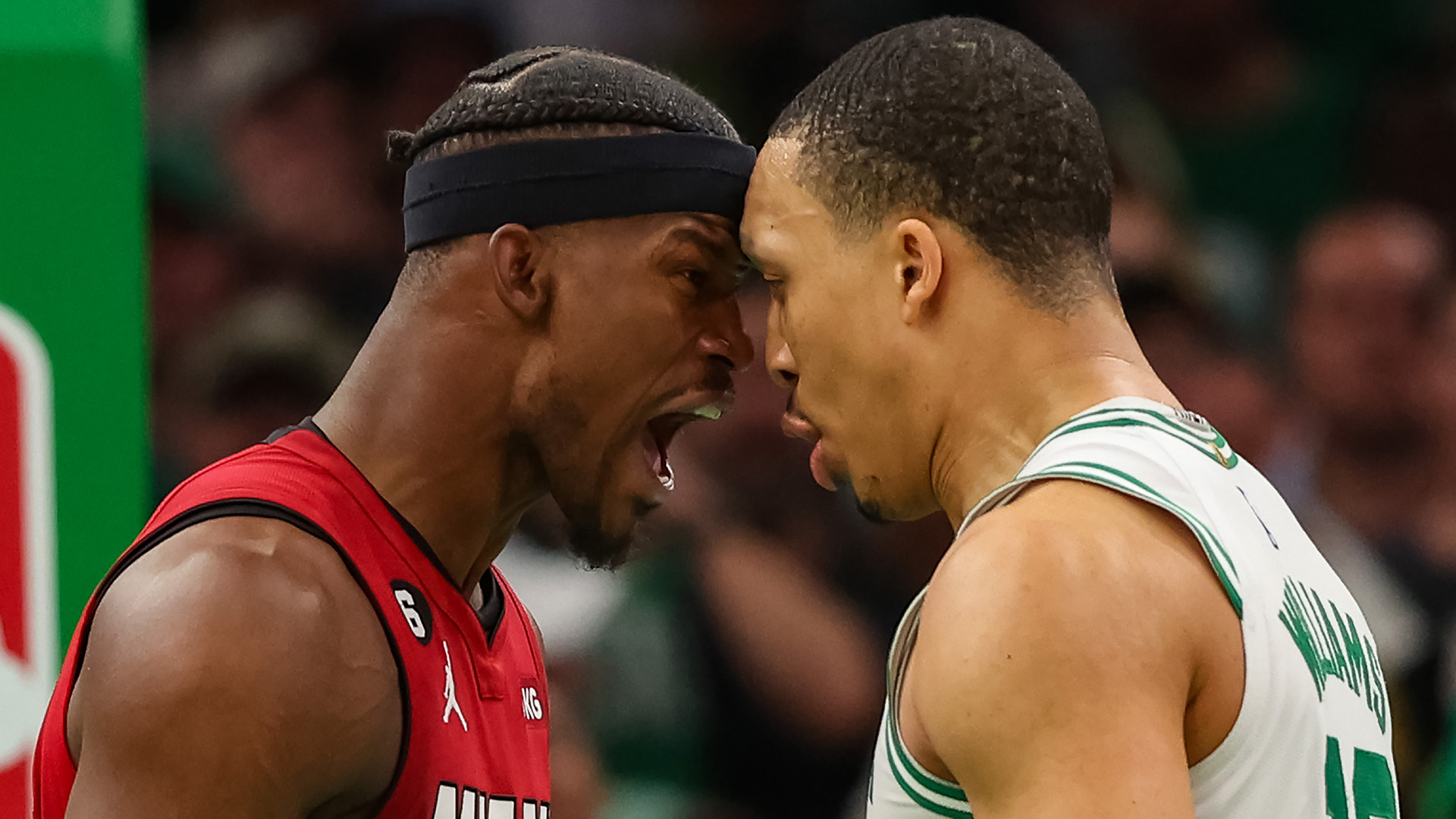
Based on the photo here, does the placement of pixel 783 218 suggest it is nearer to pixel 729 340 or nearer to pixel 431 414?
pixel 729 340

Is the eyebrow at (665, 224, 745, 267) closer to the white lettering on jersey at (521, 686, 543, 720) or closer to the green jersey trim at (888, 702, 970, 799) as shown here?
the white lettering on jersey at (521, 686, 543, 720)

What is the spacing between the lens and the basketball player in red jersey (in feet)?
6.21

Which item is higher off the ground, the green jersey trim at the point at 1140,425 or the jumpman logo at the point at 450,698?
the green jersey trim at the point at 1140,425

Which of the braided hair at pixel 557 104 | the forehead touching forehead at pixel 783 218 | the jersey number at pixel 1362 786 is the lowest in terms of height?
the jersey number at pixel 1362 786

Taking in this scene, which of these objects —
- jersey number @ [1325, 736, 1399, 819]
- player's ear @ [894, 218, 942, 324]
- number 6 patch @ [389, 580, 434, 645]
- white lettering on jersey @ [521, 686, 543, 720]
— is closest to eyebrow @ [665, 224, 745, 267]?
player's ear @ [894, 218, 942, 324]

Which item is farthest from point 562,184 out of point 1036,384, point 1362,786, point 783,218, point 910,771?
point 1362,786

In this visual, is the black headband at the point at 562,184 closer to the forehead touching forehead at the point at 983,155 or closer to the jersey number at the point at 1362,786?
the forehead touching forehead at the point at 983,155

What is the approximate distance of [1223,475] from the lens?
5.84 ft

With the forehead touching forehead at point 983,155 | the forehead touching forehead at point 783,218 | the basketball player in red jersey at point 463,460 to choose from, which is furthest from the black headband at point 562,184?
the forehead touching forehead at point 983,155

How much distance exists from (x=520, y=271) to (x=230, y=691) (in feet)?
2.49

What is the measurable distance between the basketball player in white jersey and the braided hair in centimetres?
25

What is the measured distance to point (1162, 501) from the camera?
1.61m

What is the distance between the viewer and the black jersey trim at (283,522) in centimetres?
195

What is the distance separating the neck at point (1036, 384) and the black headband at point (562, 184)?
599mm
